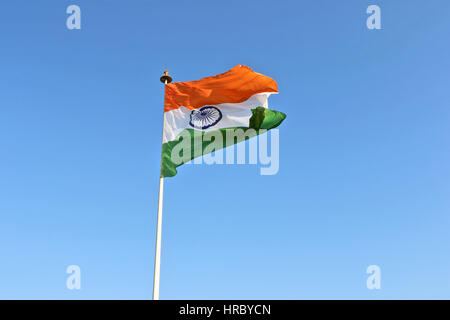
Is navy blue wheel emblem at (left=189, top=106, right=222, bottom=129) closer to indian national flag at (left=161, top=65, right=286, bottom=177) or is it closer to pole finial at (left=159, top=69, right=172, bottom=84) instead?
indian national flag at (left=161, top=65, right=286, bottom=177)

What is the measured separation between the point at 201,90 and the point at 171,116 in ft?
5.75

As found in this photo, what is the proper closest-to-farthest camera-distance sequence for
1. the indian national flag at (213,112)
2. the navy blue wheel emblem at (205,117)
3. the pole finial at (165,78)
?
the indian national flag at (213,112)
the navy blue wheel emblem at (205,117)
the pole finial at (165,78)

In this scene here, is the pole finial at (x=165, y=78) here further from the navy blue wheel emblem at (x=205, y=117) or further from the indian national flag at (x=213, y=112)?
the navy blue wheel emblem at (x=205, y=117)

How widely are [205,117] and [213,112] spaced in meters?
0.43

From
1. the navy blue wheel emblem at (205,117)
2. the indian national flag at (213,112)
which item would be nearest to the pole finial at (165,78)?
the indian national flag at (213,112)

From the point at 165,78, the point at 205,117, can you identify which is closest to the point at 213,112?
the point at 205,117

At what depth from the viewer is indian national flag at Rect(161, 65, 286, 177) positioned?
1667 centimetres

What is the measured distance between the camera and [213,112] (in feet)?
57.4

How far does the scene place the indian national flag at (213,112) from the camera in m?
16.7

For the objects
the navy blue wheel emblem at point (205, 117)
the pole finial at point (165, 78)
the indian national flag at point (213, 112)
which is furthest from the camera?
the pole finial at point (165, 78)
